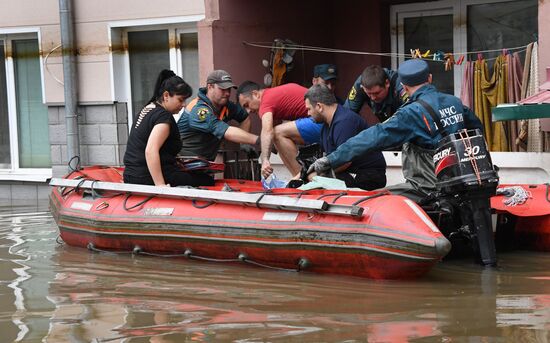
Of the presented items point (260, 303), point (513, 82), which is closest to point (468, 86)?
point (513, 82)

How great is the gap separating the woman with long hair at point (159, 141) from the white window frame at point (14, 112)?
452 cm

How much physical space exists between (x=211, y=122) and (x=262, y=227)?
226cm

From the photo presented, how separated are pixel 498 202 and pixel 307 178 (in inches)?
59.0

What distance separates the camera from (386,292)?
670 cm

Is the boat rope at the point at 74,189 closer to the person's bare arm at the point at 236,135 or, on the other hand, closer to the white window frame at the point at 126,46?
the person's bare arm at the point at 236,135

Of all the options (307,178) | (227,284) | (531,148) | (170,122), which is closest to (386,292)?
(227,284)

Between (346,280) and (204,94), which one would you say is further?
(204,94)

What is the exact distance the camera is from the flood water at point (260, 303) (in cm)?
566

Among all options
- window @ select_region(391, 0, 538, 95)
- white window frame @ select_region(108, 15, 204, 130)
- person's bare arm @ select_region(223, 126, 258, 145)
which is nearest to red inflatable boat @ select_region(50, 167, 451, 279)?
person's bare arm @ select_region(223, 126, 258, 145)

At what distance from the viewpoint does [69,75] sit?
1248 centimetres

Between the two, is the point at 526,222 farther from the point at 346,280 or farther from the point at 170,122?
the point at 170,122

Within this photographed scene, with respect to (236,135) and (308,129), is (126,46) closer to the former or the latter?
(236,135)

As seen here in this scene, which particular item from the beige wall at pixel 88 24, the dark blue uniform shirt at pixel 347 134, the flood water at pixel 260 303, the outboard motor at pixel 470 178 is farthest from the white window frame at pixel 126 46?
the outboard motor at pixel 470 178

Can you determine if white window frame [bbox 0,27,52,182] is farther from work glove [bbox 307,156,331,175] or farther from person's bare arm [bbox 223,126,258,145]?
work glove [bbox 307,156,331,175]
